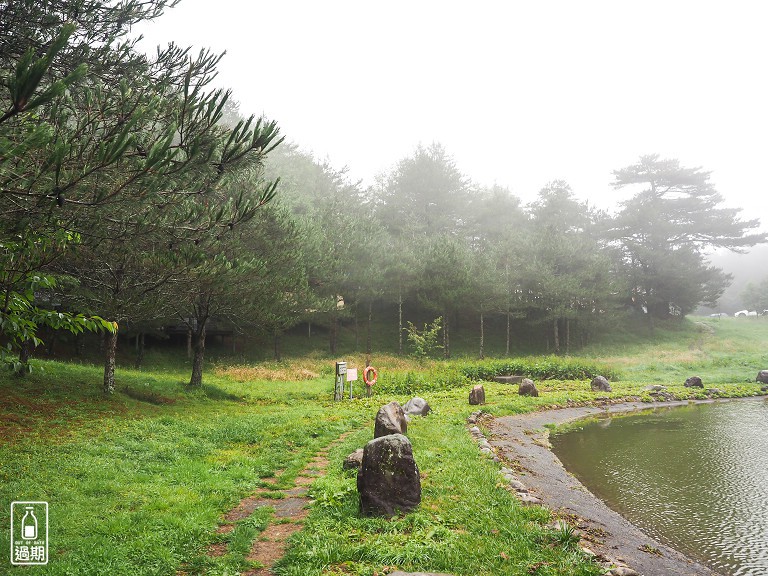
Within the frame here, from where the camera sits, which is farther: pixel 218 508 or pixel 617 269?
pixel 617 269

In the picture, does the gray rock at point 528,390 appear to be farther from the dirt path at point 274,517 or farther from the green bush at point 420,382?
the dirt path at point 274,517

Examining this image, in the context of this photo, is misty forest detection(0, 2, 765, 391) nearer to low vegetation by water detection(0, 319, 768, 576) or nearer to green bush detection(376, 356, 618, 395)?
low vegetation by water detection(0, 319, 768, 576)

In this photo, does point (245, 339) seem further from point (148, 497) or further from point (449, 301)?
point (148, 497)

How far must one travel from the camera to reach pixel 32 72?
3980 millimetres

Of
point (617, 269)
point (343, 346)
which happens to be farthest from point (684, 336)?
point (343, 346)

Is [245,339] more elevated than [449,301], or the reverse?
[449,301]

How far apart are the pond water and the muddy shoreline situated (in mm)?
369

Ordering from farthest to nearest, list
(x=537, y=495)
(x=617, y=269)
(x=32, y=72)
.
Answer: (x=617, y=269) < (x=537, y=495) < (x=32, y=72)

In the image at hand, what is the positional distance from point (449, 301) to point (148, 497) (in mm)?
31138

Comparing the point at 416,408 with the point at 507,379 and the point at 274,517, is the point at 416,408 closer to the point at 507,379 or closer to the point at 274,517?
the point at 274,517

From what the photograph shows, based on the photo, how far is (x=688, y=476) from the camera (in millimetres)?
10617

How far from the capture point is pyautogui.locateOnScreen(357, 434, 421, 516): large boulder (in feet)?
23.3

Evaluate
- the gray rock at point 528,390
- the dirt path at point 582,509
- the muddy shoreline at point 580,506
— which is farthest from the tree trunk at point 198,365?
the gray rock at point 528,390

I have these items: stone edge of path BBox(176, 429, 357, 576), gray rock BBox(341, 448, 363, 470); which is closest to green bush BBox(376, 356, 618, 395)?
gray rock BBox(341, 448, 363, 470)
